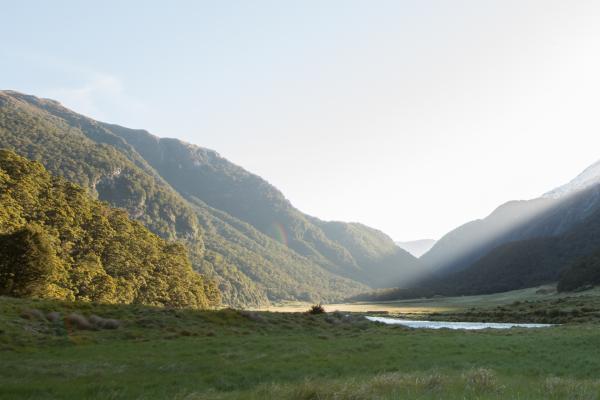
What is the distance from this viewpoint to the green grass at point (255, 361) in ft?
45.8

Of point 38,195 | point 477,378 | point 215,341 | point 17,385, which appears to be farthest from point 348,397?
point 38,195

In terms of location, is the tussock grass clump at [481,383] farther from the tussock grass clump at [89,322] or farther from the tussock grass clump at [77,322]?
the tussock grass clump at [77,322]

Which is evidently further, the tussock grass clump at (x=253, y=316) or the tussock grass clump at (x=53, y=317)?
the tussock grass clump at (x=253, y=316)

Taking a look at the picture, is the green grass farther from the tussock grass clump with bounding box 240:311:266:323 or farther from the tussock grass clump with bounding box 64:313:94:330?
the tussock grass clump with bounding box 64:313:94:330

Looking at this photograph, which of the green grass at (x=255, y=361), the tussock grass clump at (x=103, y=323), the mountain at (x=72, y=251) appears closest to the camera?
the green grass at (x=255, y=361)

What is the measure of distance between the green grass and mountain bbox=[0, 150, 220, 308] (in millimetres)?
15811

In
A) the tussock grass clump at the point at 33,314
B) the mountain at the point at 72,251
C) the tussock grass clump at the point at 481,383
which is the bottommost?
the tussock grass clump at the point at 481,383

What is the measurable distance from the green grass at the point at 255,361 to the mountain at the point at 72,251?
15.8 meters

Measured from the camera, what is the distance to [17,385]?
15.0 meters

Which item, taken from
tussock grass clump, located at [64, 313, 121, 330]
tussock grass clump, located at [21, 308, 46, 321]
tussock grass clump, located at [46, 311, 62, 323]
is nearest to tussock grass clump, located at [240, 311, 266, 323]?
tussock grass clump, located at [64, 313, 121, 330]

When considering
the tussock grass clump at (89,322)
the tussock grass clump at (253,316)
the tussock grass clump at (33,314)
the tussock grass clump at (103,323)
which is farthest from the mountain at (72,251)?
the tussock grass clump at (253,316)

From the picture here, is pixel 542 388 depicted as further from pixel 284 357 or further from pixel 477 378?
pixel 284 357

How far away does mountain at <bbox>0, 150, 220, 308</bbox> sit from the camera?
51.1 metres

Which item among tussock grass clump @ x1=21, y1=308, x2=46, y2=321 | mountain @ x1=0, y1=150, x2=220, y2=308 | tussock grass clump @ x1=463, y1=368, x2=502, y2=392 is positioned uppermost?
mountain @ x1=0, y1=150, x2=220, y2=308
